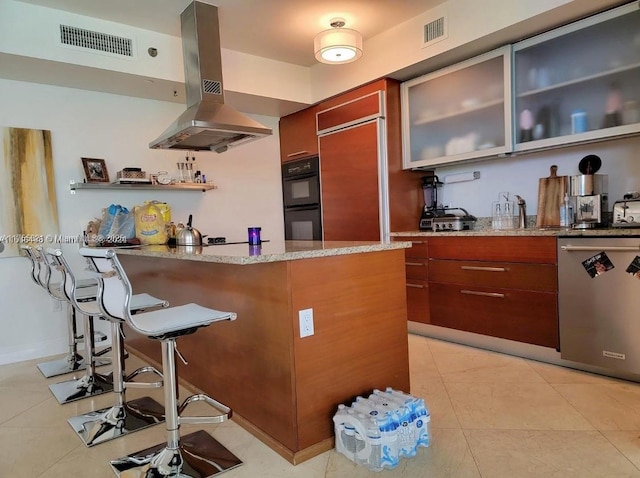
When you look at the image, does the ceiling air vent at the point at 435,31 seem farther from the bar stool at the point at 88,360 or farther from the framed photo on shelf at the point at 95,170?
the framed photo on shelf at the point at 95,170

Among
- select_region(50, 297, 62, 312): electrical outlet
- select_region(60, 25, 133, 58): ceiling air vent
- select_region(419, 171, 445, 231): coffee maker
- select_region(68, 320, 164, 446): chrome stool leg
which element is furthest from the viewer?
select_region(419, 171, 445, 231): coffee maker

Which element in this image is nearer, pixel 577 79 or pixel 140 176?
pixel 577 79

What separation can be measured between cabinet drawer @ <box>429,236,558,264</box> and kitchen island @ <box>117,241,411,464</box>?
1148 millimetres

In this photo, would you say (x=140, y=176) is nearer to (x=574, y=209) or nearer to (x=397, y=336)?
(x=397, y=336)

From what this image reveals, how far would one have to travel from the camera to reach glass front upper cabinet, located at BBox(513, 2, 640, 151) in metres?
2.61

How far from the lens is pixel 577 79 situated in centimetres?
282

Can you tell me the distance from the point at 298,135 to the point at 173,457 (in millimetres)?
3619

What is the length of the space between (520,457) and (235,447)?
124 centimetres

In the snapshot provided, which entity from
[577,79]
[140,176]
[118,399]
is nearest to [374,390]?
[118,399]

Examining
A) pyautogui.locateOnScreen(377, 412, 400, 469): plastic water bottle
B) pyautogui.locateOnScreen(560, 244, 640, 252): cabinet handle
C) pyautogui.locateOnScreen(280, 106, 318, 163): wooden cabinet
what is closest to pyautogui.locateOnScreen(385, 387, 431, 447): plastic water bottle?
pyautogui.locateOnScreen(377, 412, 400, 469): plastic water bottle

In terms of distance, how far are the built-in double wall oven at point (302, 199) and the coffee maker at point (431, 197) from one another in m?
1.11

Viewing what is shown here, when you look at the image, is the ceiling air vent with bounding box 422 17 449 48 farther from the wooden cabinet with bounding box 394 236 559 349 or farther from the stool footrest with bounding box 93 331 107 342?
the stool footrest with bounding box 93 331 107 342

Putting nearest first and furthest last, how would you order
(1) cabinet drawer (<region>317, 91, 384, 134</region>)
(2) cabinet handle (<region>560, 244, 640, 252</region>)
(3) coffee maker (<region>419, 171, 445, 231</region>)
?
1. (2) cabinet handle (<region>560, 244, 640, 252</region>)
2. (1) cabinet drawer (<region>317, 91, 384, 134</region>)
3. (3) coffee maker (<region>419, 171, 445, 231</region>)

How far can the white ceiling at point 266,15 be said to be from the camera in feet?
9.93
